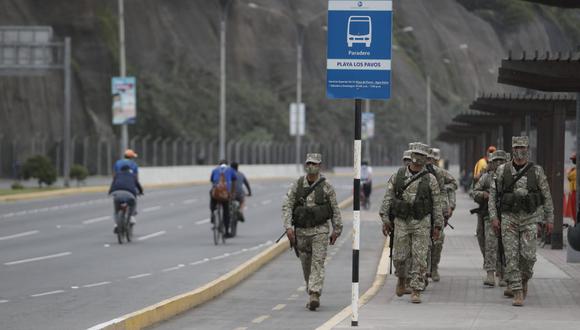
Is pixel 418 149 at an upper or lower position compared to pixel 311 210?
upper

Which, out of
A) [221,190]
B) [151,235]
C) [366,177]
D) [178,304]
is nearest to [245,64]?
[366,177]

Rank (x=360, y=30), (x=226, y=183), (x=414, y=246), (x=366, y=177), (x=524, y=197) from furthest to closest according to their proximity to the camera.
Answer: (x=366, y=177) → (x=226, y=183) → (x=414, y=246) → (x=524, y=197) → (x=360, y=30)

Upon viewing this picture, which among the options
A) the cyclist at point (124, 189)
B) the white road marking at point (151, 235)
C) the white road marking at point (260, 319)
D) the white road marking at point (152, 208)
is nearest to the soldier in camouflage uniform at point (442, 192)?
the white road marking at point (260, 319)

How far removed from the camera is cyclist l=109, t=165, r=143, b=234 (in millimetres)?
29547

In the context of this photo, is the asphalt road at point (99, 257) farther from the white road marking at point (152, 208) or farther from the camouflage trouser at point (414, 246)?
the camouflage trouser at point (414, 246)

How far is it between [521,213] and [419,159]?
1.35 meters

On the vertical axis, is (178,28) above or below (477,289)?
above

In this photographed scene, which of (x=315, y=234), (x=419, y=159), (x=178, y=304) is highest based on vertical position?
(x=419, y=159)

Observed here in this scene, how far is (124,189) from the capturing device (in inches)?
1171

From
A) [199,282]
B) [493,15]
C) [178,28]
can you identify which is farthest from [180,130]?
[199,282]

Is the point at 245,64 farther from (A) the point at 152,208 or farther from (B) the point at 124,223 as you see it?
(B) the point at 124,223

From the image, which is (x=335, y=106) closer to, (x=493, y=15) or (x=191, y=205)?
(x=493, y=15)

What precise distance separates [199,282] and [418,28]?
4332 inches

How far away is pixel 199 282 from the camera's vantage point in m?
20.5
